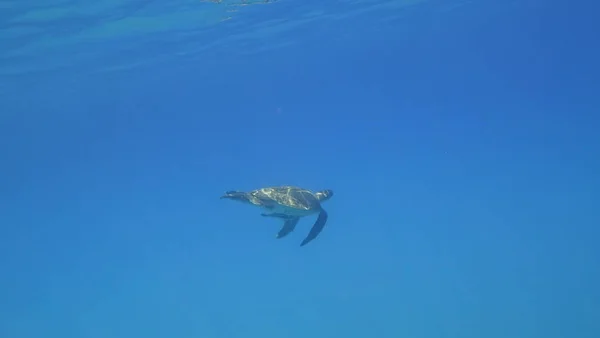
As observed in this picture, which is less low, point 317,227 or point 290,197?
point 290,197

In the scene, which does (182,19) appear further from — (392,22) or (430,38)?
(430,38)

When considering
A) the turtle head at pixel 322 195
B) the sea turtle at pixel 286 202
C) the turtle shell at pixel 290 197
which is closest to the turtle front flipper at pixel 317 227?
the sea turtle at pixel 286 202

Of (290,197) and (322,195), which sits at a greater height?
(290,197)

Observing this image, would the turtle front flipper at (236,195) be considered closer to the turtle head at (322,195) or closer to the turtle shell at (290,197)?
the turtle shell at (290,197)

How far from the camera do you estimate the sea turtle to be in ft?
34.6

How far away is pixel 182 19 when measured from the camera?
22.4 meters

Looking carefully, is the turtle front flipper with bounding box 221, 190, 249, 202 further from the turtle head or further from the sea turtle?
the turtle head

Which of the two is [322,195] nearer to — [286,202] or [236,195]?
[286,202]

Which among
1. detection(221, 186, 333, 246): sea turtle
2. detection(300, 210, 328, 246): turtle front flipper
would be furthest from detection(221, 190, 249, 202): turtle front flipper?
detection(300, 210, 328, 246): turtle front flipper

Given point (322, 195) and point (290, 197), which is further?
point (322, 195)

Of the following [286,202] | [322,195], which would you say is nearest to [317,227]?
[286,202]

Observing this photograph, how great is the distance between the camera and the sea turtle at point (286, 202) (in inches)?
415

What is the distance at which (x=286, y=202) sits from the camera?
10.7 meters

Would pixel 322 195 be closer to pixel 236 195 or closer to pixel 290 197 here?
pixel 290 197
